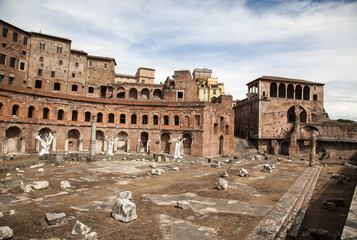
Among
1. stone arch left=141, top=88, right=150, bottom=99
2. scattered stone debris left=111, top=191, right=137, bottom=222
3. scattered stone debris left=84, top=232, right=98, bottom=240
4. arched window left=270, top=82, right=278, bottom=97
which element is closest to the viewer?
scattered stone debris left=84, top=232, right=98, bottom=240

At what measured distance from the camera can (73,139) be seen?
35.4 m

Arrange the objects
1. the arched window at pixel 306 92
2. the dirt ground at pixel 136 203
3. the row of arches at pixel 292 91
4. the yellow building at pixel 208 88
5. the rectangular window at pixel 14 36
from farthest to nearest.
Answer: the yellow building at pixel 208 88
the arched window at pixel 306 92
the row of arches at pixel 292 91
the rectangular window at pixel 14 36
the dirt ground at pixel 136 203

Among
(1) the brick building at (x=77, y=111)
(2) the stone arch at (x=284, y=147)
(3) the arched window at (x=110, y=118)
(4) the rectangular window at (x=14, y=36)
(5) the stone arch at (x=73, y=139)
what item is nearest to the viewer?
(1) the brick building at (x=77, y=111)

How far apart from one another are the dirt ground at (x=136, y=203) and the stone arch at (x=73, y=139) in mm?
17790

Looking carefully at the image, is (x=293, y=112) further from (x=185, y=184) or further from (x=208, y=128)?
(x=185, y=184)

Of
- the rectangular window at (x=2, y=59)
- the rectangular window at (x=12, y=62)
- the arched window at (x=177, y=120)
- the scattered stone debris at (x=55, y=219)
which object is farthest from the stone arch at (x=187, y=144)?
the rectangular window at (x=2, y=59)

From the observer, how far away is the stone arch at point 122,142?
3703cm

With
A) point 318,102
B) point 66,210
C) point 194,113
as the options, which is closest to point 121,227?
point 66,210

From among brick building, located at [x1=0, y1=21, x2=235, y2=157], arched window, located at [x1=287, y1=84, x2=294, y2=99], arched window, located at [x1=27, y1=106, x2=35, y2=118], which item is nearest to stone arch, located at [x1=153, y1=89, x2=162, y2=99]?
brick building, located at [x1=0, y1=21, x2=235, y2=157]

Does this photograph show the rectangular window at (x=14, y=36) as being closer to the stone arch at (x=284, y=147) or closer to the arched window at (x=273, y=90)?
the arched window at (x=273, y=90)

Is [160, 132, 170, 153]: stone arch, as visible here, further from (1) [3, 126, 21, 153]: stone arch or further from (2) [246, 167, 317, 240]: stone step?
(2) [246, 167, 317, 240]: stone step

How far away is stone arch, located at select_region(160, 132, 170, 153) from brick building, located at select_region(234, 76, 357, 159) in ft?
60.2

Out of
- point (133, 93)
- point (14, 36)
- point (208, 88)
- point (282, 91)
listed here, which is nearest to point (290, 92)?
point (282, 91)

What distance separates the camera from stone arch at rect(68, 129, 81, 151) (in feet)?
115
